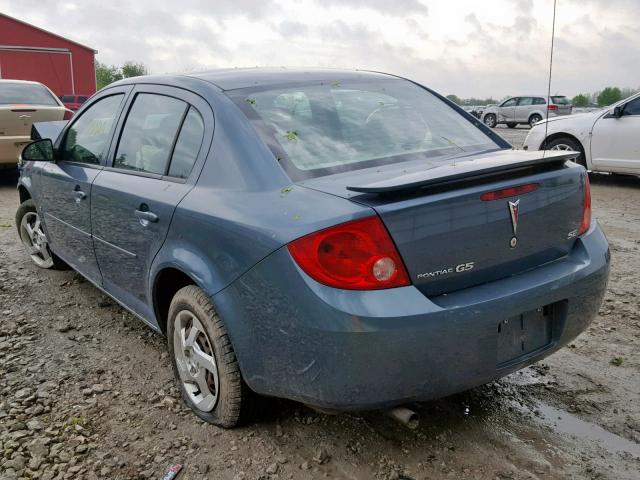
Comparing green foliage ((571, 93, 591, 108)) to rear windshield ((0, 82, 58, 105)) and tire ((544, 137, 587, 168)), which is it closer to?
tire ((544, 137, 587, 168))

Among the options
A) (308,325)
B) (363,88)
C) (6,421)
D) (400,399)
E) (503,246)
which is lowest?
(6,421)

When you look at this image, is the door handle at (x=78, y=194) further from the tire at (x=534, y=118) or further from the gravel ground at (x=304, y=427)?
the tire at (x=534, y=118)

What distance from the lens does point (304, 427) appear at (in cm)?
272

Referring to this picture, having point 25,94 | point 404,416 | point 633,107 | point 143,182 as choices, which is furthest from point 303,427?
point 25,94

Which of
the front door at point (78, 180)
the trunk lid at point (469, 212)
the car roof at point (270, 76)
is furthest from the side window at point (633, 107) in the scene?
the front door at point (78, 180)

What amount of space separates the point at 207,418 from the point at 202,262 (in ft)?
2.48

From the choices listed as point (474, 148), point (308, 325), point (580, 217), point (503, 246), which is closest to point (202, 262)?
point (308, 325)

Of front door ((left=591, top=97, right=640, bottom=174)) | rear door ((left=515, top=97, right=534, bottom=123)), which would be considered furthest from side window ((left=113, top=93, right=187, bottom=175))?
rear door ((left=515, top=97, right=534, bottom=123))

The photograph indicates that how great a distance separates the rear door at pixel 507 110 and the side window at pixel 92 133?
2745 centimetres

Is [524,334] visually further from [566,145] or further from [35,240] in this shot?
[566,145]

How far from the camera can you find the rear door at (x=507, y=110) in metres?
28.8

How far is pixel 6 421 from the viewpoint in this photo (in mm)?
2846

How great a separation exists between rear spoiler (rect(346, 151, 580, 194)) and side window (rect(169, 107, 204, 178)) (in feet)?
3.09

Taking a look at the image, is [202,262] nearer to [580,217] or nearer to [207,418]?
[207,418]
